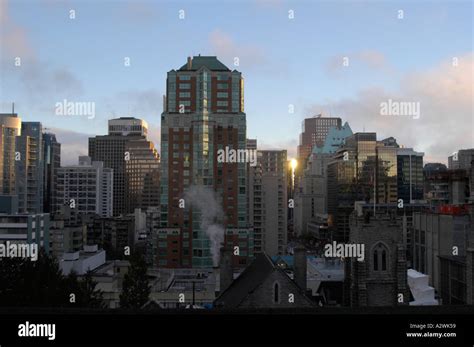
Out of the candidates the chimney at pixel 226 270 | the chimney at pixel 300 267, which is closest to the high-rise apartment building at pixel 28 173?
the chimney at pixel 226 270

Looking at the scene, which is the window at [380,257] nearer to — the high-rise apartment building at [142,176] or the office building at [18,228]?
the office building at [18,228]

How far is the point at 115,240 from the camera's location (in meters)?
60.9

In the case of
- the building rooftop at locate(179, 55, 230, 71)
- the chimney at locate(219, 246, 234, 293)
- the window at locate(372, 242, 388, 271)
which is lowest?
the chimney at locate(219, 246, 234, 293)

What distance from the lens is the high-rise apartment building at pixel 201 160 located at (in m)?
46.0

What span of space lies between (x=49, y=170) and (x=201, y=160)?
1476 inches

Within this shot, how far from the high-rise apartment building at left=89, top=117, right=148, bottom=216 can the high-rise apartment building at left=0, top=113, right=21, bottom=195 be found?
3872 centimetres

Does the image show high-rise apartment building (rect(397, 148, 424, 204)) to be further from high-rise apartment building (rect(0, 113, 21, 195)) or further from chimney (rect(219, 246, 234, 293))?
chimney (rect(219, 246, 234, 293))

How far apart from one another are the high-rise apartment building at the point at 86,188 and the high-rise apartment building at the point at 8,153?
15.3m

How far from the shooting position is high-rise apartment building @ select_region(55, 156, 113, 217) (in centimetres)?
7525

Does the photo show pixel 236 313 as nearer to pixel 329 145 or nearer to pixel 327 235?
pixel 327 235

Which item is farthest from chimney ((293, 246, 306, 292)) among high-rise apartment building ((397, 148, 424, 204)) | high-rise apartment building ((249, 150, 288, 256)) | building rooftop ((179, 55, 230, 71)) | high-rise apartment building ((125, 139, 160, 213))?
high-rise apartment building ((125, 139, 160, 213))

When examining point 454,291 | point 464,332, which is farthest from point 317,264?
point 464,332

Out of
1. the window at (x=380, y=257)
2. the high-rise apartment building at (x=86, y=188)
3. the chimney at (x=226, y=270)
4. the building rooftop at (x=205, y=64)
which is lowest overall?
the chimney at (x=226, y=270)

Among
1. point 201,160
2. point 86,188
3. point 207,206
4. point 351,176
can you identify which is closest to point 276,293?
point 207,206
